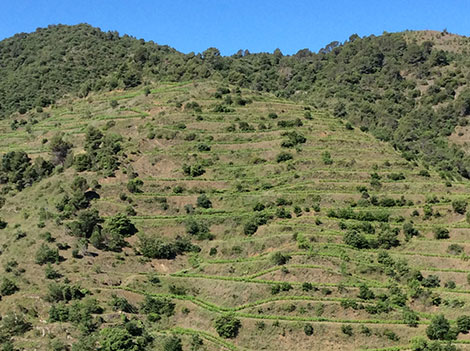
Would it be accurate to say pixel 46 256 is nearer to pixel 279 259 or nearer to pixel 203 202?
pixel 203 202

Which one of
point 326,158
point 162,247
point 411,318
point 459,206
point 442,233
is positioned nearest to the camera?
point 411,318

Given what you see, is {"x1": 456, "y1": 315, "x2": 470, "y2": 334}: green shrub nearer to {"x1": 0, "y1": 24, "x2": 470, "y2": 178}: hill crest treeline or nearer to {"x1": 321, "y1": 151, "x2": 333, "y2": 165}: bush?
{"x1": 321, "y1": 151, "x2": 333, "y2": 165}: bush

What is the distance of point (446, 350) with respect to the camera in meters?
54.2

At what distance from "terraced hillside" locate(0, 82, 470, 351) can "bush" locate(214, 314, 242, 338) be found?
25 cm

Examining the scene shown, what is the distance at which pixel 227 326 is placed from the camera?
6025cm

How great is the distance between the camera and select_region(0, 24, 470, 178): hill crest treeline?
127 m

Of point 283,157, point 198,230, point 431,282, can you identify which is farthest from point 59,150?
point 431,282

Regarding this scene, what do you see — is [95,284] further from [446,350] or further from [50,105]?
[50,105]

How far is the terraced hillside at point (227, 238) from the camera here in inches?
2376

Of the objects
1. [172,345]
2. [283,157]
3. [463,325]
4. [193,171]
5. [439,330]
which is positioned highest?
[283,157]

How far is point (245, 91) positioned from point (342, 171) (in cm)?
3916

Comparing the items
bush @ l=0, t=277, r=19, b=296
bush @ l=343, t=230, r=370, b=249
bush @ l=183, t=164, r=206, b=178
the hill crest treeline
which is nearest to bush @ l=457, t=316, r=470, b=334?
bush @ l=343, t=230, r=370, b=249

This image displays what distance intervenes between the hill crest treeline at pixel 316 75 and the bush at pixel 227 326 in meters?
59.0

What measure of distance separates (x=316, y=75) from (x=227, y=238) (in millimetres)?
95815
